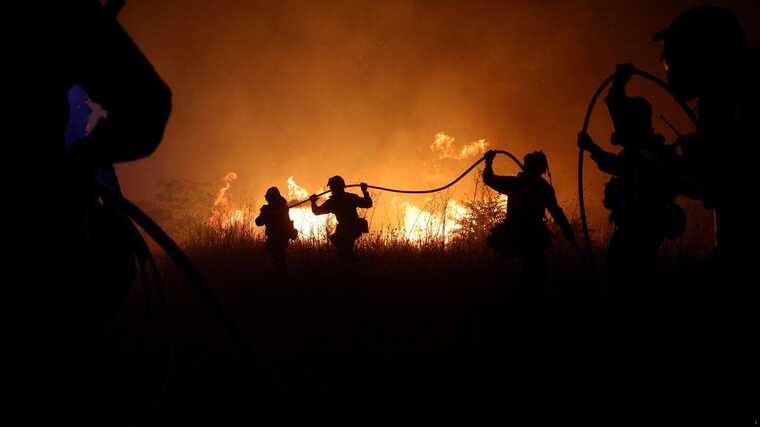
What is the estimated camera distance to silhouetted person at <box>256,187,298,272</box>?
7.49 meters

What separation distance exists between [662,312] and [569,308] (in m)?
1.09

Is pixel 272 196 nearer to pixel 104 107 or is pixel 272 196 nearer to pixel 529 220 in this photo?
pixel 529 220

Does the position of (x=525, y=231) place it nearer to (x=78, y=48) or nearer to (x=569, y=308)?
(x=569, y=308)

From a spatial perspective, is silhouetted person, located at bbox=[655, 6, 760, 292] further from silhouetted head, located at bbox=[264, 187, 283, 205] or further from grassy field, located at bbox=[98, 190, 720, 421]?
silhouetted head, located at bbox=[264, 187, 283, 205]

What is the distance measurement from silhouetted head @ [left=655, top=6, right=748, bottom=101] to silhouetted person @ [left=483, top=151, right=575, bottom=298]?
2453 mm

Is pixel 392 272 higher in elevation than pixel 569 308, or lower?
higher

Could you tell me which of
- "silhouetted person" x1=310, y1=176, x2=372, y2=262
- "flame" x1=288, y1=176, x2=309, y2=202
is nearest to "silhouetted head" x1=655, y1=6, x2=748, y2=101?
"silhouetted person" x1=310, y1=176, x2=372, y2=262

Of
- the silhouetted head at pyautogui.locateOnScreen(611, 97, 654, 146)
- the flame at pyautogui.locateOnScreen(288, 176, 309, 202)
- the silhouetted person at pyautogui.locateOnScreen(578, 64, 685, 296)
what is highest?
the flame at pyautogui.locateOnScreen(288, 176, 309, 202)

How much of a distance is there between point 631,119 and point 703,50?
141 cm

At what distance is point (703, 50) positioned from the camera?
101 inches

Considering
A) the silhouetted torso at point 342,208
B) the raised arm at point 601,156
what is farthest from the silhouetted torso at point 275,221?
the raised arm at point 601,156

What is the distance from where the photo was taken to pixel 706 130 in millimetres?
2557

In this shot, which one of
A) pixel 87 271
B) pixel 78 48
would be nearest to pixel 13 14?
pixel 78 48

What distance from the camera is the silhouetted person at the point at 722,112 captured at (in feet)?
7.18
